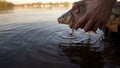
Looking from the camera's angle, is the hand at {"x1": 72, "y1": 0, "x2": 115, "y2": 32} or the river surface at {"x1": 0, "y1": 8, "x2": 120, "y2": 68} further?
the river surface at {"x1": 0, "y1": 8, "x2": 120, "y2": 68}

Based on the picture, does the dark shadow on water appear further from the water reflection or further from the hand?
the hand

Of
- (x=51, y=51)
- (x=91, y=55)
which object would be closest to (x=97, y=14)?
(x=91, y=55)

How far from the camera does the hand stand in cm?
705

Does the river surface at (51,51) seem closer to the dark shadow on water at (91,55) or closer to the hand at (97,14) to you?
the dark shadow on water at (91,55)

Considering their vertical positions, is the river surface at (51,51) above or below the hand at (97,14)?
below

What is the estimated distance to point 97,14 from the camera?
23.6 ft

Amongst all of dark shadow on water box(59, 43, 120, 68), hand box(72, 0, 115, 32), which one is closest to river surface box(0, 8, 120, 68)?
dark shadow on water box(59, 43, 120, 68)

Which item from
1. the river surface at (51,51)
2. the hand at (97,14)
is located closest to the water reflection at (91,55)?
the river surface at (51,51)

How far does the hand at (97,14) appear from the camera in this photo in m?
7.05

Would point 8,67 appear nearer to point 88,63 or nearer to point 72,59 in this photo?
point 72,59

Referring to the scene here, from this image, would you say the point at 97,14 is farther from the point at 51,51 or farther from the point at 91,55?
the point at 51,51

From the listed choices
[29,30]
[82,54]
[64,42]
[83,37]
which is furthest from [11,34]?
[82,54]

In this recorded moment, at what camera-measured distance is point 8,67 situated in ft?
24.8

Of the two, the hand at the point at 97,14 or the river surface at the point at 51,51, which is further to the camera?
the river surface at the point at 51,51
